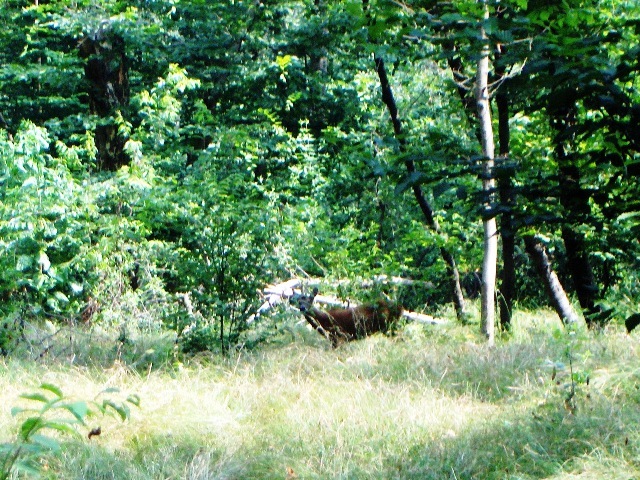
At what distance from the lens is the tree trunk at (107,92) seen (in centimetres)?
1323

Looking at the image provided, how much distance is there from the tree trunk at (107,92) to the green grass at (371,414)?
24.8 ft

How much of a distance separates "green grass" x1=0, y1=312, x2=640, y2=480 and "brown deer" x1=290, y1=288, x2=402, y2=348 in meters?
0.84

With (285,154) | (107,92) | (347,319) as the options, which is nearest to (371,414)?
(347,319)

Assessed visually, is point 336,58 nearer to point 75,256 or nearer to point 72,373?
point 75,256

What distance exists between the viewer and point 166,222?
10.7 m

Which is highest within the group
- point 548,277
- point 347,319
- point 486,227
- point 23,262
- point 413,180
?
point 413,180

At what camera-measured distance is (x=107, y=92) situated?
13.5 metres

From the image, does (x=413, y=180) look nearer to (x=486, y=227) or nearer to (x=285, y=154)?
(x=486, y=227)

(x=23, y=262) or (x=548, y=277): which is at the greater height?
(x=23, y=262)

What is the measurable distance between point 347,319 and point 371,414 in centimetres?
292

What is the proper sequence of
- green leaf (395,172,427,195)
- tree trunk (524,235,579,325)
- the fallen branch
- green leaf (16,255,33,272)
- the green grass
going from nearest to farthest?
green leaf (395,172,427,195) < the green grass < tree trunk (524,235,579,325) < the fallen branch < green leaf (16,255,33,272)

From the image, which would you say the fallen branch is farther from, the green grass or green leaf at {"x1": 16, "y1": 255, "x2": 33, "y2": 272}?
green leaf at {"x1": 16, "y1": 255, "x2": 33, "y2": 272}

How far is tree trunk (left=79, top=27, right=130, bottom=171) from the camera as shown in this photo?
1323 cm

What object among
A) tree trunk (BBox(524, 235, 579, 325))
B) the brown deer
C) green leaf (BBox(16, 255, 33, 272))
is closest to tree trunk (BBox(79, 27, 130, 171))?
green leaf (BBox(16, 255, 33, 272))
